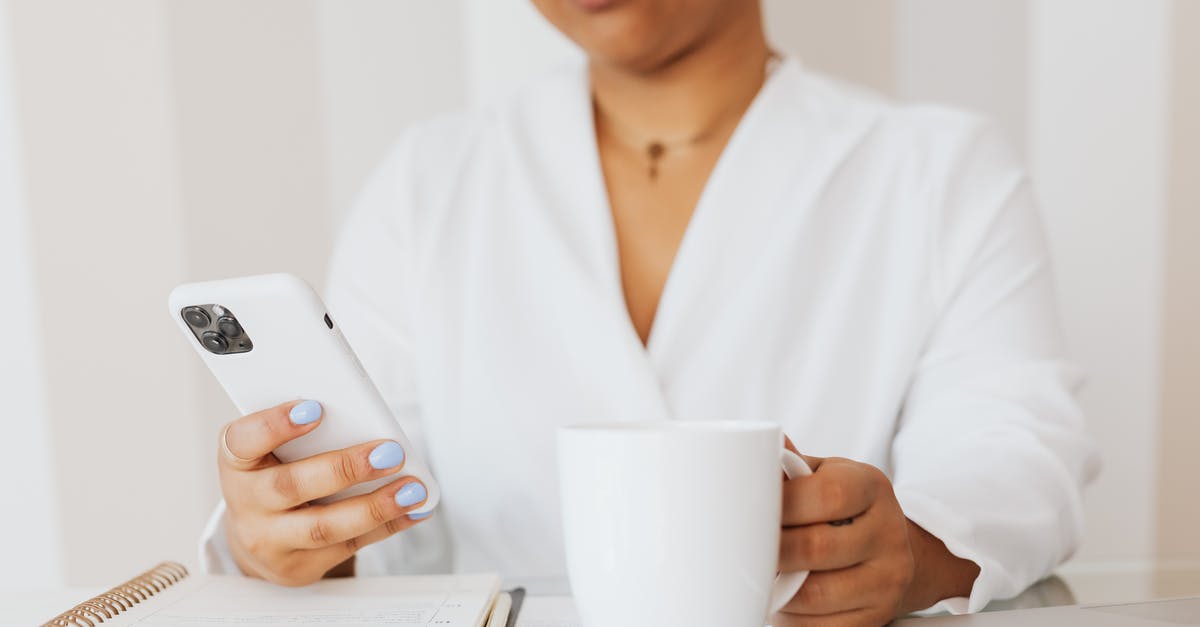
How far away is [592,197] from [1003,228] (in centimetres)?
37

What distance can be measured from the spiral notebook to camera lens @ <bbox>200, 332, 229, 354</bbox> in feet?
0.46

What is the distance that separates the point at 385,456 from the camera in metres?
0.56

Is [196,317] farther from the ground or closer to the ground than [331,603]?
farther from the ground

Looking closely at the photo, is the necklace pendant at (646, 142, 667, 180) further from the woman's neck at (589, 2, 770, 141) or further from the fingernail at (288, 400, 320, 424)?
the fingernail at (288, 400, 320, 424)

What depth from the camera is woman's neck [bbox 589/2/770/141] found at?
3.32 feet

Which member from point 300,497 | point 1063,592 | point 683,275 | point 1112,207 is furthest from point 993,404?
point 1112,207

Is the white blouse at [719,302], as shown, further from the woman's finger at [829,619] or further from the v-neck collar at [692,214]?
the woman's finger at [829,619]

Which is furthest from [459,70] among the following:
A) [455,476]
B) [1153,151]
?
[1153,151]

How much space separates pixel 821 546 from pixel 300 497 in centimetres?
29

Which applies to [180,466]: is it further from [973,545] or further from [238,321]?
[973,545]

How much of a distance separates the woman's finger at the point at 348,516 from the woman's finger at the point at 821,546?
21 cm

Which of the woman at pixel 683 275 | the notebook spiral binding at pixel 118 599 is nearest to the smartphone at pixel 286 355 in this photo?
the notebook spiral binding at pixel 118 599

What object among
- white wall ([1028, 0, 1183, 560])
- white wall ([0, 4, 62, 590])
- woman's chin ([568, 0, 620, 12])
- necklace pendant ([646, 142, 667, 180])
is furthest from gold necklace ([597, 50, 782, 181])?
white wall ([0, 4, 62, 590])

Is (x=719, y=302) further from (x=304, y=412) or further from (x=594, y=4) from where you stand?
(x=304, y=412)
